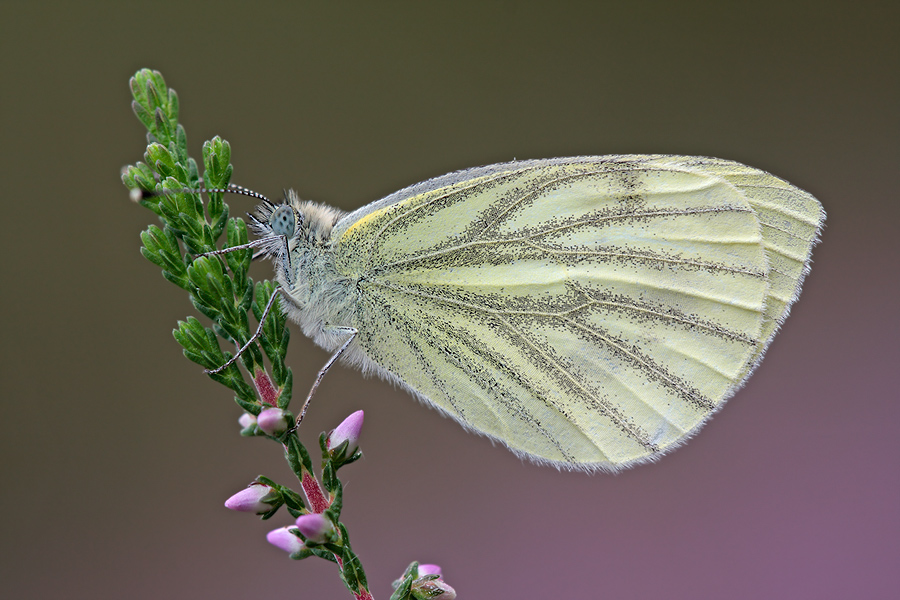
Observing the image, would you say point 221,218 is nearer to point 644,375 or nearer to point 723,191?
point 644,375

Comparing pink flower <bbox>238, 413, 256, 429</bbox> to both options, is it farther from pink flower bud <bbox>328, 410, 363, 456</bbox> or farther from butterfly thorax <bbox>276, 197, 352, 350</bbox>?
butterfly thorax <bbox>276, 197, 352, 350</bbox>

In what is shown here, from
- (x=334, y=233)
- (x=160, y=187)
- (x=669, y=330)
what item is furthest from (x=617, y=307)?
(x=160, y=187)

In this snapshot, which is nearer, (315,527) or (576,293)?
(315,527)

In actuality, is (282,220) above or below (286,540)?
above

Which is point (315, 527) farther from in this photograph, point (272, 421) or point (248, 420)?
point (248, 420)

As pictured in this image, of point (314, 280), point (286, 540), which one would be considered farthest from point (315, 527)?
point (314, 280)
